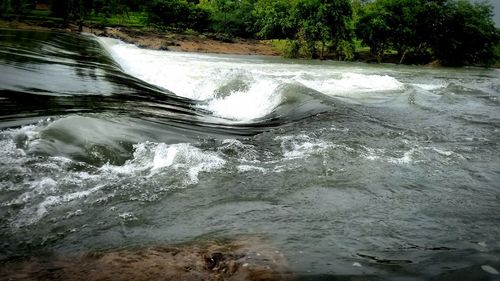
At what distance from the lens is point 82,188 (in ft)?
14.8

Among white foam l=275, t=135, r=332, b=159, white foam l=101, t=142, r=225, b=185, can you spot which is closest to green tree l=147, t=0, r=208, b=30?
white foam l=275, t=135, r=332, b=159

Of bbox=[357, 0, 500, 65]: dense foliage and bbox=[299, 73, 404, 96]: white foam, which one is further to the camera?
bbox=[357, 0, 500, 65]: dense foliage

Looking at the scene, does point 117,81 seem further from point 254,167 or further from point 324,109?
point 254,167

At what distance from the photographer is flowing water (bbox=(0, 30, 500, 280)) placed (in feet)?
11.7

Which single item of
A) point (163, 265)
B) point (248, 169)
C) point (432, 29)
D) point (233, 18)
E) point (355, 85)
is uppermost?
point (233, 18)

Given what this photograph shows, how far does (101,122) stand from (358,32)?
3344cm

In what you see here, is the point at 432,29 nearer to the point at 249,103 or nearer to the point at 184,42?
the point at 184,42

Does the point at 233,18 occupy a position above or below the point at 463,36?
above

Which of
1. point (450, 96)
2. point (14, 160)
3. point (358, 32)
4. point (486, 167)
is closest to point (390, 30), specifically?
point (358, 32)

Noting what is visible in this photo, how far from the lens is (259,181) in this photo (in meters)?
5.04

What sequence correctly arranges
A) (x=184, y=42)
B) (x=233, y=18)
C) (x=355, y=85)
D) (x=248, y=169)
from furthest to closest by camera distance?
(x=233, y=18)
(x=184, y=42)
(x=355, y=85)
(x=248, y=169)

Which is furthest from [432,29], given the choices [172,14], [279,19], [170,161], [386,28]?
[170,161]

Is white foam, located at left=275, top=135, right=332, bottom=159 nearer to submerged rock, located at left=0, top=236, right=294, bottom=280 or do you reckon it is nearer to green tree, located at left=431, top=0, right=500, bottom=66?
submerged rock, located at left=0, top=236, right=294, bottom=280

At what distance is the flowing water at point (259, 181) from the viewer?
140 inches
